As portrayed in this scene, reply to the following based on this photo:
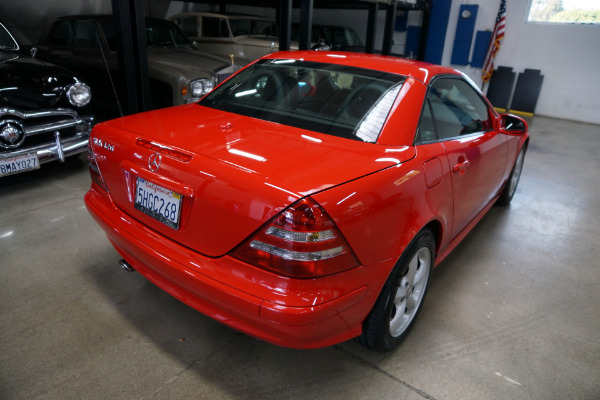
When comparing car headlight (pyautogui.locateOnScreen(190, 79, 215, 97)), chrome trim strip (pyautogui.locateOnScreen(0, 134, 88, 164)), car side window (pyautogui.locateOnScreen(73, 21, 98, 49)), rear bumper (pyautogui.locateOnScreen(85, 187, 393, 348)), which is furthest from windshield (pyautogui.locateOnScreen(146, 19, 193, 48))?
rear bumper (pyautogui.locateOnScreen(85, 187, 393, 348))

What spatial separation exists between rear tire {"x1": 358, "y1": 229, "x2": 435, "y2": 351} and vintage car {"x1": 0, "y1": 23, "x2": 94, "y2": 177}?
3005 millimetres

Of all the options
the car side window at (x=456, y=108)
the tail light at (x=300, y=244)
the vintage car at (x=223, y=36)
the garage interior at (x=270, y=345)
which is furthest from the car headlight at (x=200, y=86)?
the tail light at (x=300, y=244)

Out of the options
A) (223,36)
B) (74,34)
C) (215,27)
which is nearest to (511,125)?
(74,34)

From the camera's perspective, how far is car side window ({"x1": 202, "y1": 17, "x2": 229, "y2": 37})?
759cm

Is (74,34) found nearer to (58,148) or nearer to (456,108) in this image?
(58,148)

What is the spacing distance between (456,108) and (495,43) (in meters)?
8.29

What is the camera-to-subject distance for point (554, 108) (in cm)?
905

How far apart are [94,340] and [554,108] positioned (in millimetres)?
10222

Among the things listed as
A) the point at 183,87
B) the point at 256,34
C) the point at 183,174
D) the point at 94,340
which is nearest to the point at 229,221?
the point at 183,174

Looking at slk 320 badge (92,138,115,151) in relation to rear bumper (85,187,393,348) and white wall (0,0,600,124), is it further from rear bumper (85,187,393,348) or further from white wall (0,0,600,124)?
white wall (0,0,600,124)

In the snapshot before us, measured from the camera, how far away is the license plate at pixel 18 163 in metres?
3.04

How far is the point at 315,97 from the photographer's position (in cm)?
211

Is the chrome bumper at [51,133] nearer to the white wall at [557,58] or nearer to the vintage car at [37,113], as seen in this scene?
the vintage car at [37,113]

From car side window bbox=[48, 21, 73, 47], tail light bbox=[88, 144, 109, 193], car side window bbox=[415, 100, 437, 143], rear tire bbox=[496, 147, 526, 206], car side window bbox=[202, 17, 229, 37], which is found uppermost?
car side window bbox=[202, 17, 229, 37]
